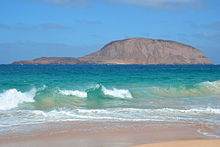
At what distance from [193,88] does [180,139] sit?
14997 millimetres

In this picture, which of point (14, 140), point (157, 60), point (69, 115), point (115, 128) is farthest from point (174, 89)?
point (157, 60)

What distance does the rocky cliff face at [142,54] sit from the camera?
181 metres

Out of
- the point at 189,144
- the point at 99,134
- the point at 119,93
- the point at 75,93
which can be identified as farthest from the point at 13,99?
the point at 189,144

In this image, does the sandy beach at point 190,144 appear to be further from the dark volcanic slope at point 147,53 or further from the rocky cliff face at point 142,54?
the dark volcanic slope at point 147,53

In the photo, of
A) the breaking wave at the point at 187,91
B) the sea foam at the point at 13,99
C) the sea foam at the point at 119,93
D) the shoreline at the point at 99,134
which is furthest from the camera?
the breaking wave at the point at 187,91

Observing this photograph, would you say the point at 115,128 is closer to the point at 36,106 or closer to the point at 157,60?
the point at 36,106

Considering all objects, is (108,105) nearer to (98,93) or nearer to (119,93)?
(98,93)

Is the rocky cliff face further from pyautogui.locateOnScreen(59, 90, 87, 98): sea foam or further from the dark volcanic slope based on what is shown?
pyautogui.locateOnScreen(59, 90, 87, 98): sea foam

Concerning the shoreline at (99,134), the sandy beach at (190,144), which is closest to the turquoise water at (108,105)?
the shoreline at (99,134)

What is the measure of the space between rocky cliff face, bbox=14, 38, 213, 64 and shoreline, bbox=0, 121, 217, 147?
543ft

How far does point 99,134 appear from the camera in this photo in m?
8.74

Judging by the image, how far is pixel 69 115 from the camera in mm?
11953

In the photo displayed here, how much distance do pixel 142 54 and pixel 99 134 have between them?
6989 inches

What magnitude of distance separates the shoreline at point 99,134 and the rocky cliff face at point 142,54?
165533mm
